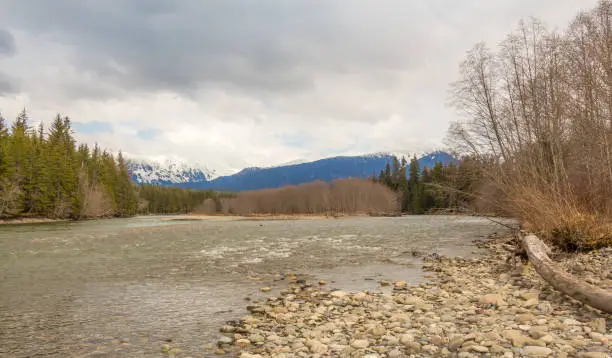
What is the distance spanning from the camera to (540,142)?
20047 millimetres

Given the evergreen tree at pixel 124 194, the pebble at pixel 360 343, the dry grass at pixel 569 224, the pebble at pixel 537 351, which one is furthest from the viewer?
the evergreen tree at pixel 124 194

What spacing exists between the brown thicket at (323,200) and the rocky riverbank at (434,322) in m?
95.5

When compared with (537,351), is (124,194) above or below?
above

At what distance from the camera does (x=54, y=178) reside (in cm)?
6894

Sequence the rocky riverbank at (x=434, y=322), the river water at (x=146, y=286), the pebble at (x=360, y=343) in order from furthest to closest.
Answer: the river water at (x=146, y=286)
the pebble at (x=360, y=343)
the rocky riverbank at (x=434, y=322)

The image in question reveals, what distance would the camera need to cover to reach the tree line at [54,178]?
60.0 m

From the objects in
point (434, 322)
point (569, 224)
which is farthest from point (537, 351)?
point (569, 224)

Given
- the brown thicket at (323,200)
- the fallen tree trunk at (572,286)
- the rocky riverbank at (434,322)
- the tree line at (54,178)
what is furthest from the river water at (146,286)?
the brown thicket at (323,200)

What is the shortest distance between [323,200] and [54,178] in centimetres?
6857

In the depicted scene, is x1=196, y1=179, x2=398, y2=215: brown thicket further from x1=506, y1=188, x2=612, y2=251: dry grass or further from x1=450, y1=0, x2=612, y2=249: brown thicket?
x1=506, y1=188, x2=612, y2=251: dry grass

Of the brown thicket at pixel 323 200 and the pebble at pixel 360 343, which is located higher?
the brown thicket at pixel 323 200

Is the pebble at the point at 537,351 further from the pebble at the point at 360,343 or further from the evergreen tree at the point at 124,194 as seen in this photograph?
the evergreen tree at the point at 124,194

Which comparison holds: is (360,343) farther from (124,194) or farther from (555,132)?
(124,194)

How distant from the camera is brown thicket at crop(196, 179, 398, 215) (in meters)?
110
